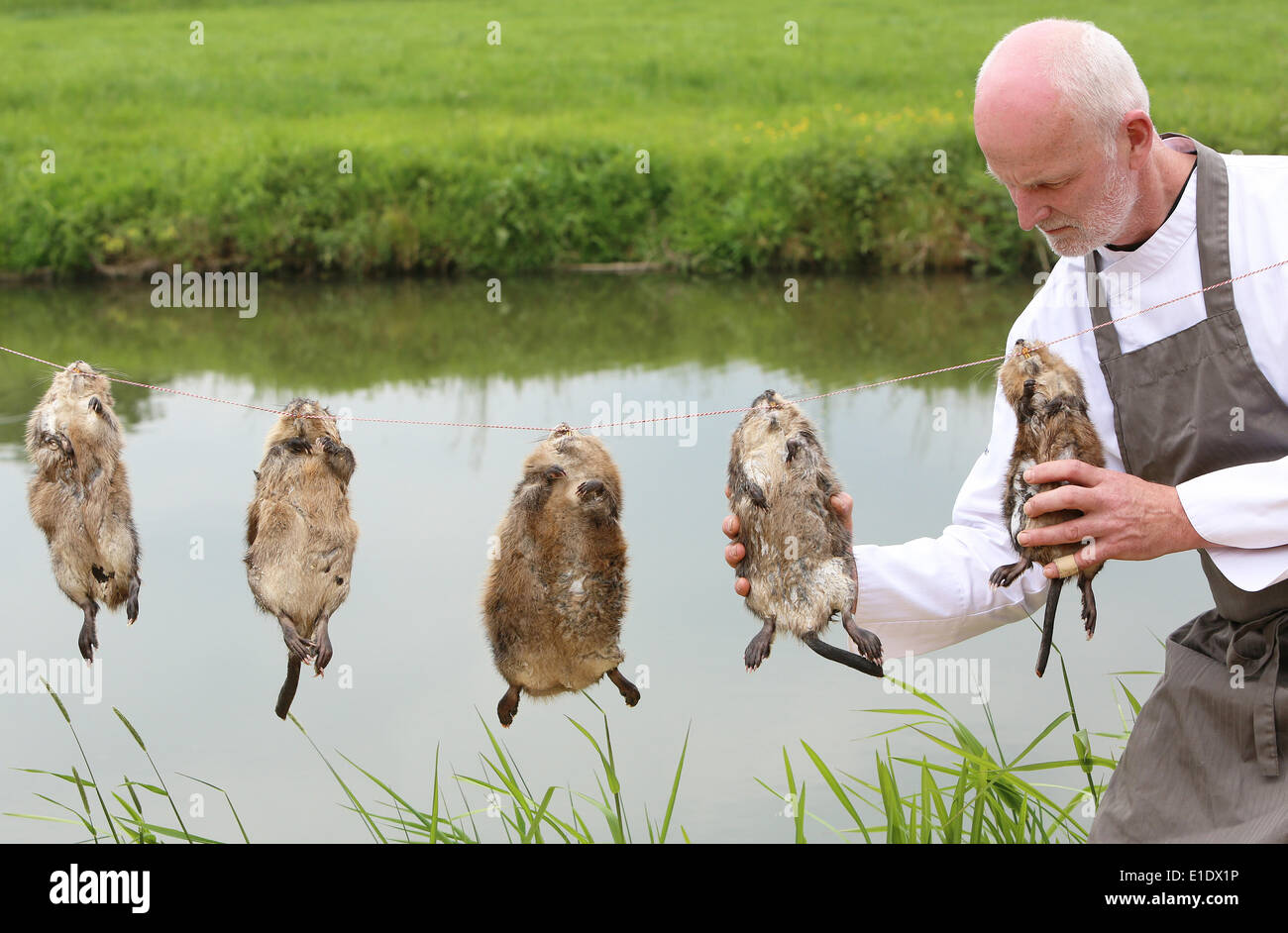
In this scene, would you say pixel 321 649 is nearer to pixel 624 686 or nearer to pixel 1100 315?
pixel 624 686

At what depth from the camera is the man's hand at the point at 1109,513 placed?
10.8ft

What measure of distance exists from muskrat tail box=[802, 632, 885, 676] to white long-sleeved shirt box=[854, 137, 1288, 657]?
1.04 feet

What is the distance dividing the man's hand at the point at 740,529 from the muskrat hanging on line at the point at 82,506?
1614mm

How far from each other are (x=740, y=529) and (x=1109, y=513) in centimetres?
96

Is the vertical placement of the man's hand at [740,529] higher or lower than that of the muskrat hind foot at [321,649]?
higher

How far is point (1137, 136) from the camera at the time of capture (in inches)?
138

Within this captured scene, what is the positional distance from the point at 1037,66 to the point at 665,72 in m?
22.0

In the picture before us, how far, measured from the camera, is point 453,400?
13055mm

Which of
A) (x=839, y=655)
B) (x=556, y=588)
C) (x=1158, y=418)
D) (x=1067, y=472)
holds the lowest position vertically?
(x=839, y=655)

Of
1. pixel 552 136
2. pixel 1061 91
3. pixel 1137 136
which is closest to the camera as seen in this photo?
pixel 1061 91

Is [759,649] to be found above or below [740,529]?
below

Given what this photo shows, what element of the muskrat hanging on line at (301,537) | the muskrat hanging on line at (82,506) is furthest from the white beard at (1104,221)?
the muskrat hanging on line at (82,506)

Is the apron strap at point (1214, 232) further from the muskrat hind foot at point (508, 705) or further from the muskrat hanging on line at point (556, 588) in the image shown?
the muskrat hind foot at point (508, 705)

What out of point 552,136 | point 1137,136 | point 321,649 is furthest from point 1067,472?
point 552,136
